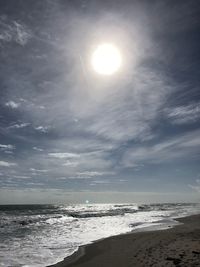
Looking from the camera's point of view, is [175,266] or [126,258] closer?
[175,266]

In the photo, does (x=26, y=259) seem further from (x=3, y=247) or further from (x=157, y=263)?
(x=157, y=263)

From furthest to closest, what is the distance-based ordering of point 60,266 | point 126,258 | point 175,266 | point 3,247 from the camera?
point 3,247
point 126,258
point 60,266
point 175,266

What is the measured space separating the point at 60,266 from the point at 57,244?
7156 millimetres

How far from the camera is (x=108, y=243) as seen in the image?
63.9 ft

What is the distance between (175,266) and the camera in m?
11.1

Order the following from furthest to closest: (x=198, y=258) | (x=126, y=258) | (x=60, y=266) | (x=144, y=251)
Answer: (x=144, y=251), (x=126, y=258), (x=60, y=266), (x=198, y=258)

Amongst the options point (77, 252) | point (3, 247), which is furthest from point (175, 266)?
point (3, 247)

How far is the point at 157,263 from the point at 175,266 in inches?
43.6

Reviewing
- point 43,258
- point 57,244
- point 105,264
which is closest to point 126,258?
point 105,264

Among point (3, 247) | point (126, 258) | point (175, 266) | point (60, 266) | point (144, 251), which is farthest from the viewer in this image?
point (3, 247)

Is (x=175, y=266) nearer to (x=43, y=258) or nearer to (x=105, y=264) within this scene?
(x=105, y=264)

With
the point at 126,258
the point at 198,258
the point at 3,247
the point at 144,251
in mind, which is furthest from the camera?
the point at 3,247

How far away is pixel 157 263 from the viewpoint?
12055mm

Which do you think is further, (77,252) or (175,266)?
(77,252)
